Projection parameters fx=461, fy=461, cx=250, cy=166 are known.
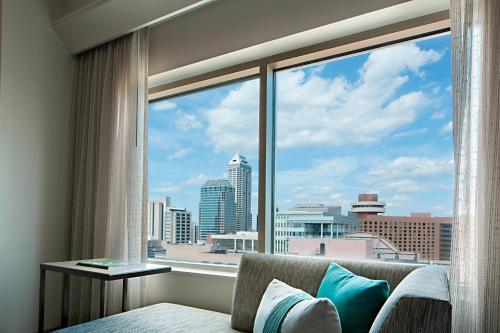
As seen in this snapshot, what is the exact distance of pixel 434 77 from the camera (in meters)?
2.30

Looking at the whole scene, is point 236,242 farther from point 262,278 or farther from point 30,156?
point 30,156

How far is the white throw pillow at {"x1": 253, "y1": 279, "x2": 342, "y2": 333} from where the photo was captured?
65.1 inches

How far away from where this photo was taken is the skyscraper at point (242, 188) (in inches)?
116

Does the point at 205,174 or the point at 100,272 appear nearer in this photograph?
the point at 100,272

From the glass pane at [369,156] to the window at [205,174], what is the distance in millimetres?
274

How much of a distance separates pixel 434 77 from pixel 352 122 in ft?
1.55

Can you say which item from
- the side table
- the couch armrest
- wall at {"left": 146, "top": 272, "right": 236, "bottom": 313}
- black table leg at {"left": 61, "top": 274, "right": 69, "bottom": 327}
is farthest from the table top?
the couch armrest

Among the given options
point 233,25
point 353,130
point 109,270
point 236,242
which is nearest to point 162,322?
point 109,270

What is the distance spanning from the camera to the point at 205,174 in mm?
3230

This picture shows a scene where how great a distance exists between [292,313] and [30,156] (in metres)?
2.48

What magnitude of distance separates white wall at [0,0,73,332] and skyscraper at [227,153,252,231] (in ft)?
4.88

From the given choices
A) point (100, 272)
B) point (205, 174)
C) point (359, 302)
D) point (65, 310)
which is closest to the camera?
point (359, 302)

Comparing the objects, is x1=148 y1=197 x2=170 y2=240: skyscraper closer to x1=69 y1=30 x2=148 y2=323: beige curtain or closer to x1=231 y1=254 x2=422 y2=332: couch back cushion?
x1=69 y1=30 x2=148 y2=323: beige curtain

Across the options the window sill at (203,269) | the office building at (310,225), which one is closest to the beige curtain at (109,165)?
the window sill at (203,269)
